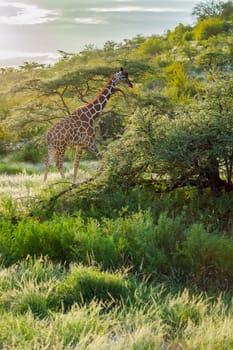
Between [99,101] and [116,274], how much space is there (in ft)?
15.7

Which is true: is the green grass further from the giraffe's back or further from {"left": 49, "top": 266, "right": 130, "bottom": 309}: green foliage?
the giraffe's back

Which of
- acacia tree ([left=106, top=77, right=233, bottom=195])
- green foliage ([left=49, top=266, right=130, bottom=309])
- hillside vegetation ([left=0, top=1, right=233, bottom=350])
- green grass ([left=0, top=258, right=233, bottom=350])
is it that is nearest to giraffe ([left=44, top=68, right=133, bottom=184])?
hillside vegetation ([left=0, top=1, right=233, bottom=350])

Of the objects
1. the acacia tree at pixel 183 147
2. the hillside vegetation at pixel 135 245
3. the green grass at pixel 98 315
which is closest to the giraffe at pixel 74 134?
the hillside vegetation at pixel 135 245

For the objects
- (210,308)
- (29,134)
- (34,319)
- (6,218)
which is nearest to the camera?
(34,319)

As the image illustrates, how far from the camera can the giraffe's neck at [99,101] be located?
9.38 m

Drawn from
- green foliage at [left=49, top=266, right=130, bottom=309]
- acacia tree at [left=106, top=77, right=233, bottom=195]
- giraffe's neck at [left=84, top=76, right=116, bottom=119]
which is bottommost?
green foliage at [left=49, top=266, right=130, bottom=309]

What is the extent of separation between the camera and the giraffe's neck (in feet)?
30.8

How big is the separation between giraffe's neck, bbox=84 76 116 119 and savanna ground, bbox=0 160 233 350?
1454 millimetres

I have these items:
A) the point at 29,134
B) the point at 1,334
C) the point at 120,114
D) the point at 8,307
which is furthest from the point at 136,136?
the point at 29,134

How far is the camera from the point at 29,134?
19219 mm

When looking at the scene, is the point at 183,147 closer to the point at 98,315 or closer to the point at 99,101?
the point at 99,101

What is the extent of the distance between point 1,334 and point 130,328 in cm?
84

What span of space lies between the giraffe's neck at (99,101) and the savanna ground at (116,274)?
145 centimetres

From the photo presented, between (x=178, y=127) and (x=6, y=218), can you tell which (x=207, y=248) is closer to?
(x=178, y=127)
